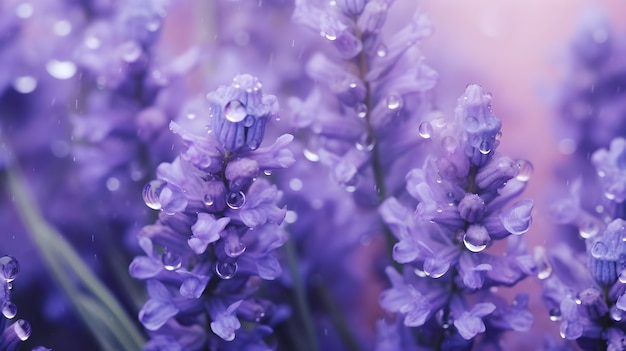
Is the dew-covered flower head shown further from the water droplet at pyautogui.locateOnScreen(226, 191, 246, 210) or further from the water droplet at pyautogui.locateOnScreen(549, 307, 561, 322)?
the water droplet at pyautogui.locateOnScreen(549, 307, 561, 322)

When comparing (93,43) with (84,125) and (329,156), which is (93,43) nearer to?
(84,125)

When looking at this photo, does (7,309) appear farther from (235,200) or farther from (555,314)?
(555,314)

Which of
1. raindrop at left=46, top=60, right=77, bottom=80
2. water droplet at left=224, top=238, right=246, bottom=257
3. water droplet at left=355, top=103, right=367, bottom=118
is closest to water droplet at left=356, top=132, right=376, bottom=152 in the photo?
water droplet at left=355, top=103, right=367, bottom=118

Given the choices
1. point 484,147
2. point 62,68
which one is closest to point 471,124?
point 484,147

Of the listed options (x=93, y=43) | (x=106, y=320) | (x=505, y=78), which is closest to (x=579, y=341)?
(x=106, y=320)

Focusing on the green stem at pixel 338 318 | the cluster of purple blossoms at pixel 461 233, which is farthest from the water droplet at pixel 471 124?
the green stem at pixel 338 318

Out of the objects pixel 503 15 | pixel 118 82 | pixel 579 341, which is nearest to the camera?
pixel 579 341
